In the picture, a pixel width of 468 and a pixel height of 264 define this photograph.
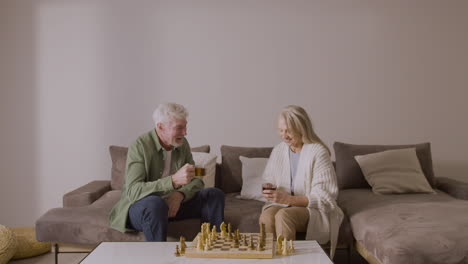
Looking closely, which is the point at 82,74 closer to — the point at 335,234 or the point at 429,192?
the point at 335,234

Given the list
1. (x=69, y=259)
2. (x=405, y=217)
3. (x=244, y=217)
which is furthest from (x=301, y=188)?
(x=69, y=259)

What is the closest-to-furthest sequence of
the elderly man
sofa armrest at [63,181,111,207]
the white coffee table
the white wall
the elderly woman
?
1. the white coffee table
2. the elderly man
3. the elderly woman
4. sofa armrest at [63,181,111,207]
5. the white wall

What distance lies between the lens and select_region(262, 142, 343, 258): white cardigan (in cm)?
313

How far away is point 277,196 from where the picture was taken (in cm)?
303

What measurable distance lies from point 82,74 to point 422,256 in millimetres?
3084

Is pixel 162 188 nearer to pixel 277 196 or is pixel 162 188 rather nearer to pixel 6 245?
pixel 277 196

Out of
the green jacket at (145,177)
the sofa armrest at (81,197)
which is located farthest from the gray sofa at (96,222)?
the green jacket at (145,177)

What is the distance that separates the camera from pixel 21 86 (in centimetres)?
453

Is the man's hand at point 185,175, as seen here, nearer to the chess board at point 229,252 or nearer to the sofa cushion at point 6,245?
the chess board at point 229,252

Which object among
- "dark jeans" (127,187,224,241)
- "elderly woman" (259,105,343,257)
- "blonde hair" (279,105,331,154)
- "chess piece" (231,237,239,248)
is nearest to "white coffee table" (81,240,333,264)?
"chess piece" (231,237,239,248)

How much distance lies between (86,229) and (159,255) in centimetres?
106

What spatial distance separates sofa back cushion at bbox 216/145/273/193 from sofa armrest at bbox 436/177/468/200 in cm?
130

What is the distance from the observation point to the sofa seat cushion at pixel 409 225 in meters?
2.50

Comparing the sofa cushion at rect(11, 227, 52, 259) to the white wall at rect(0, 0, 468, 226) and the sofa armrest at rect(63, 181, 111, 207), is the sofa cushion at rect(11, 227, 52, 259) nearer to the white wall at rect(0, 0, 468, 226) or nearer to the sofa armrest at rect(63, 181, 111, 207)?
the sofa armrest at rect(63, 181, 111, 207)
